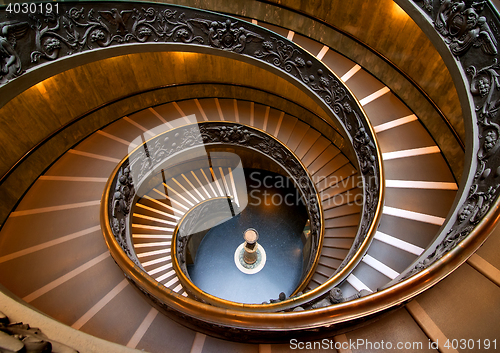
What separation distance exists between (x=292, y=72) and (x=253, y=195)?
4.74m

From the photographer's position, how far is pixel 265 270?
25.0 feet

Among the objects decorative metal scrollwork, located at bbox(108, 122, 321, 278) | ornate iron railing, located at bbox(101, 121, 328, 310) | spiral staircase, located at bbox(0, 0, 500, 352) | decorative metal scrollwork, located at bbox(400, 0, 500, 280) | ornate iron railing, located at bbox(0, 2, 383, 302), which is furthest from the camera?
decorative metal scrollwork, located at bbox(108, 122, 321, 278)

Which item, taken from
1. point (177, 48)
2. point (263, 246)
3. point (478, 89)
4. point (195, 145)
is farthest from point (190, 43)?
point (263, 246)

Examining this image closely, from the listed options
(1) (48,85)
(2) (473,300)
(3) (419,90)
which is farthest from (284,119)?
(2) (473,300)

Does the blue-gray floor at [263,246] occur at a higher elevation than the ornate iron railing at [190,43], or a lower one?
lower

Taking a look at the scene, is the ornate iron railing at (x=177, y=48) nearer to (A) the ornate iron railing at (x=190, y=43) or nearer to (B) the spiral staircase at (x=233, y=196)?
(A) the ornate iron railing at (x=190, y=43)

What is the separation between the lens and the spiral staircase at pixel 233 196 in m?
2.08

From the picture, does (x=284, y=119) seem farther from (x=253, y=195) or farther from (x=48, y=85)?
A: (x=48, y=85)

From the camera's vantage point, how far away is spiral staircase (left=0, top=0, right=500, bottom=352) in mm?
2078

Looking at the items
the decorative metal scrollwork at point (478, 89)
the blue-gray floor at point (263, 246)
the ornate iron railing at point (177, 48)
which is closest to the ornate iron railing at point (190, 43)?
the ornate iron railing at point (177, 48)

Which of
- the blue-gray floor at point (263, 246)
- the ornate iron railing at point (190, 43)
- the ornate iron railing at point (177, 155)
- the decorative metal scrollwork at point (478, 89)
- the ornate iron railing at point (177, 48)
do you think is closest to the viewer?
the decorative metal scrollwork at point (478, 89)

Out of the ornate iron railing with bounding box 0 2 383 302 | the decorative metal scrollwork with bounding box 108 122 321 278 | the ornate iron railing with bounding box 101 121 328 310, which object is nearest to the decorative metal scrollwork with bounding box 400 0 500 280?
the ornate iron railing with bounding box 0 2 383 302

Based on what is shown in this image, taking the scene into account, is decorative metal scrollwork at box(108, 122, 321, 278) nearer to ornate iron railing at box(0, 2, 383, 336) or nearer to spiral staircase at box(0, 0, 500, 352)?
ornate iron railing at box(0, 2, 383, 336)

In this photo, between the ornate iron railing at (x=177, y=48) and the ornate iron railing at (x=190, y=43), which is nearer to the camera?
the ornate iron railing at (x=177, y=48)
